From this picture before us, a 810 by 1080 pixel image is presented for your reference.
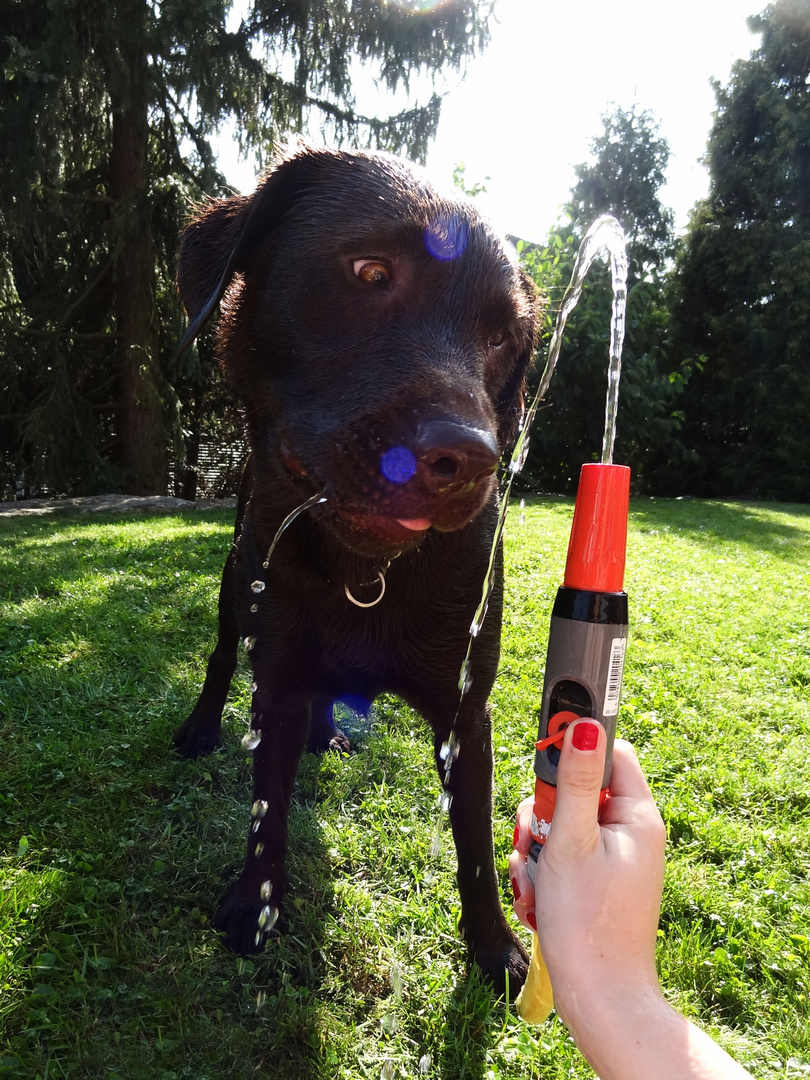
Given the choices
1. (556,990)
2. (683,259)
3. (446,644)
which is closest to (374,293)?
(446,644)

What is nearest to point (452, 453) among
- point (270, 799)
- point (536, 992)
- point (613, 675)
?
point (613, 675)

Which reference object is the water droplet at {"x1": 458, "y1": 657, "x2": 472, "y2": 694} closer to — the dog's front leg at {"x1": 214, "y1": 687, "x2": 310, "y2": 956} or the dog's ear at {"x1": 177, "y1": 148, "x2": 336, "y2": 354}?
the dog's front leg at {"x1": 214, "y1": 687, "x2": 310, "y2": 956}

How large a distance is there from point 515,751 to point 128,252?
33.7 ft

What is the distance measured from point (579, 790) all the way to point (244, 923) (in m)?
1.29

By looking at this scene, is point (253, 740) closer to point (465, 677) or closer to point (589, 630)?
point (465, 677)

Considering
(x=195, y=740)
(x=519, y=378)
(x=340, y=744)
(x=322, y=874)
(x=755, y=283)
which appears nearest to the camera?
(x=322, y=874)

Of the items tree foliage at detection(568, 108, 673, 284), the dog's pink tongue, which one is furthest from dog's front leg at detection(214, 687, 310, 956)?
tree foliage at detection(568, 108, 673, 284)

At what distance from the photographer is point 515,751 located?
9.39ft

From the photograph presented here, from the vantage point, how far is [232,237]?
192cm

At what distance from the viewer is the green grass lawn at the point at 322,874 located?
1559 mm

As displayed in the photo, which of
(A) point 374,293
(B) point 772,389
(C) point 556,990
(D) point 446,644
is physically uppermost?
(B) point 772,389

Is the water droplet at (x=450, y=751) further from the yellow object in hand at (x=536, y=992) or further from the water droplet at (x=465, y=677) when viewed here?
the yellow object in hand at (x=536, y=992)

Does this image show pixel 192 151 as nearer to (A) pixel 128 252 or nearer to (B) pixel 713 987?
(A) pixel 128 252

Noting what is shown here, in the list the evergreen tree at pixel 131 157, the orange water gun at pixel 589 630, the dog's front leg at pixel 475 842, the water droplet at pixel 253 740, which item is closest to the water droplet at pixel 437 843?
the dog's front leg at pixel 475 842
